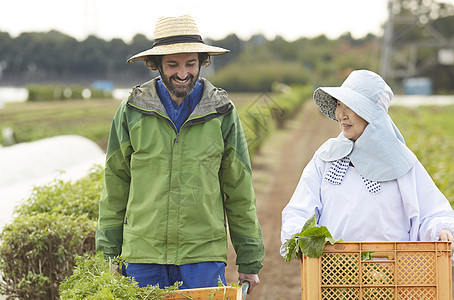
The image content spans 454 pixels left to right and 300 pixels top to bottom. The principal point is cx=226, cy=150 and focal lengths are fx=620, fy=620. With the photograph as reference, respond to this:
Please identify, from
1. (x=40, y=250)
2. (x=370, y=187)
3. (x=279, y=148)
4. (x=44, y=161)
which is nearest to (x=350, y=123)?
(x=370, y=187)

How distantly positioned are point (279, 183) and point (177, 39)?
8.94m

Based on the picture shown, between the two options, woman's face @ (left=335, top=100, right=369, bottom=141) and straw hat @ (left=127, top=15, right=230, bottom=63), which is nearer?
woman's face @ (left=335, top=100, right=369, bottom=141)

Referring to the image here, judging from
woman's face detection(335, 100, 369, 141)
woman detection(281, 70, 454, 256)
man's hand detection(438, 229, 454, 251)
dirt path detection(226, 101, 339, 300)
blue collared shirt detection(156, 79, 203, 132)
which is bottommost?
dirt path detection(226, 101, 339, 300)

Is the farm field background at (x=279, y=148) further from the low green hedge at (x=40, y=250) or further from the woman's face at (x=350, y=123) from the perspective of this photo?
the low green hedge at (x=40, y=250)

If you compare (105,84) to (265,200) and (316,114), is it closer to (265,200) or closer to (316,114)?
(316,114)

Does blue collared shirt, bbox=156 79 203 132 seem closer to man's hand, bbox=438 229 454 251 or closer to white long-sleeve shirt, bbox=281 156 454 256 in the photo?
white long-sleeve shirt, bbox=281 156 454 256

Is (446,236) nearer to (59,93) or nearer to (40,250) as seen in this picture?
(40,250)

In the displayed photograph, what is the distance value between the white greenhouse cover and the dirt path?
6.55 ft

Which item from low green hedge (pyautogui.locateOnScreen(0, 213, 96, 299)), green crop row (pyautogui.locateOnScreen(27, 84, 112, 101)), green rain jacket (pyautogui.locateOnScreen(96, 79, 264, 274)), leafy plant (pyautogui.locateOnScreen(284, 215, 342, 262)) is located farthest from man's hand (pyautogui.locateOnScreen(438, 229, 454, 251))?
green crop row (pyautogui.locateOnScreen(27, 84, 112, 101))

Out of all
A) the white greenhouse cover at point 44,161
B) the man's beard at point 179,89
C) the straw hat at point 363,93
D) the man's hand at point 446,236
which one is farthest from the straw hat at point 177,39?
the white greenhouse cover at point 44,161

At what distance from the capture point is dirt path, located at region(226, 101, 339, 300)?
19.3 ft

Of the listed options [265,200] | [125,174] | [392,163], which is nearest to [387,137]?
[392,163]

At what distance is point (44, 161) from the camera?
757cm

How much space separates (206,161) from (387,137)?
780 mm
